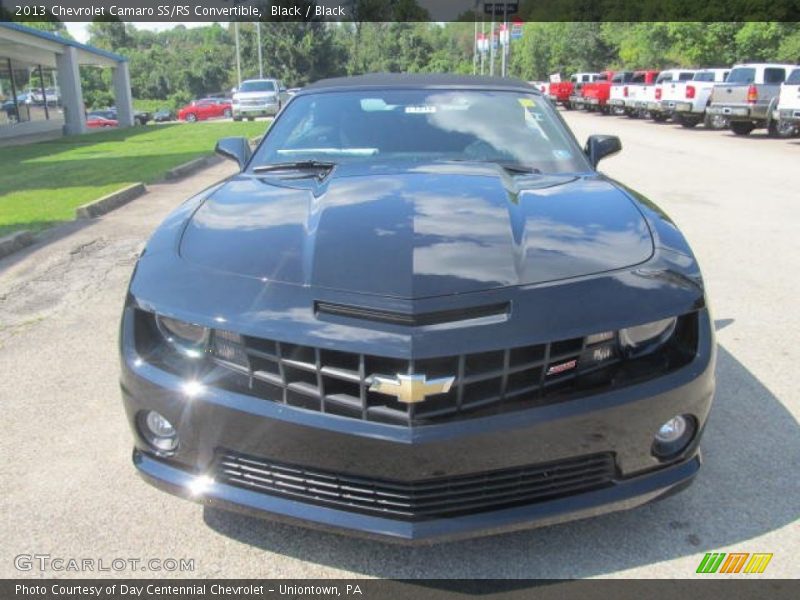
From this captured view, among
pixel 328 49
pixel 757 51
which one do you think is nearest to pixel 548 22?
pixel 328 49

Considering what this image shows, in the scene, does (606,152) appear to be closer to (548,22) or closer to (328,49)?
(328,49)

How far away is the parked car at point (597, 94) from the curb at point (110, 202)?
26976 mm

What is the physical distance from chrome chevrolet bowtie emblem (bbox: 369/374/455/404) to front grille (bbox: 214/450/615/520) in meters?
0.27

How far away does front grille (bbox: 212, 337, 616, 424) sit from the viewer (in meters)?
2.07

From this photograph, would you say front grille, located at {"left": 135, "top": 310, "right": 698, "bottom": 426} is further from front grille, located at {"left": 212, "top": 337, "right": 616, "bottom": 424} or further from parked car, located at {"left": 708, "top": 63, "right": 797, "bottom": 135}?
parked car, located at {"left": 708, "top": 63, "right": 797, "bottom": 135}

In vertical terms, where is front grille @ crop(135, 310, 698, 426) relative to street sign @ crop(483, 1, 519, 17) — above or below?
below

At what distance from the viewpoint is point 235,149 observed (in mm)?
3967

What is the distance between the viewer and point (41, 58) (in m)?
29.3

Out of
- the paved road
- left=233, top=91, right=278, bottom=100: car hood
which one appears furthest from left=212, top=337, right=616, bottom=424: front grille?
left=233, top=91, right=278, bottom=100: car hood

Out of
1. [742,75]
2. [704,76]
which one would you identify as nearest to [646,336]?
[742,75]

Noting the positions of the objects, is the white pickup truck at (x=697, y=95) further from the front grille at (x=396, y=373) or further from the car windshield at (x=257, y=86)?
the front grille at (x=396, y=373)

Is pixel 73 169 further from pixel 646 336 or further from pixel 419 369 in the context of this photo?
pixel 646 336

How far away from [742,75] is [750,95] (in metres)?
1.37

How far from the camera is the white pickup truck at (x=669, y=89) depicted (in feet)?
80.2
